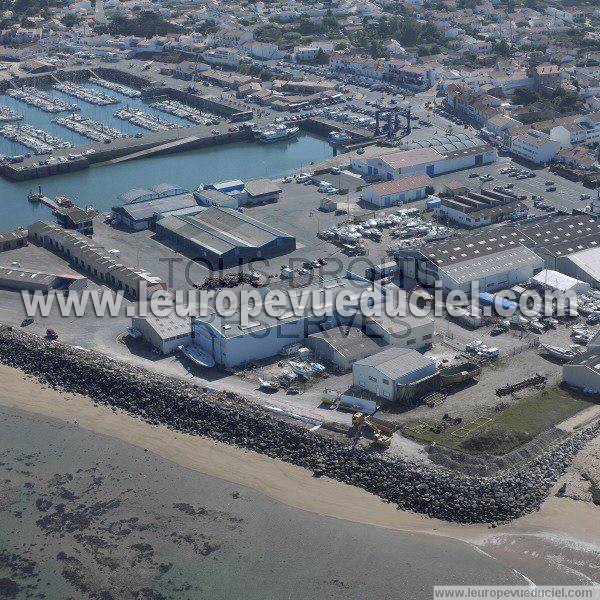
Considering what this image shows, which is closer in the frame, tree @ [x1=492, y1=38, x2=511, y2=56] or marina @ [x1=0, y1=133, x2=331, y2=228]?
marina @ [x1=0, y1=133, x2=331, y2=228]

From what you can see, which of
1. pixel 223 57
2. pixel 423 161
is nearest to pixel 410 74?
pixel 223 57

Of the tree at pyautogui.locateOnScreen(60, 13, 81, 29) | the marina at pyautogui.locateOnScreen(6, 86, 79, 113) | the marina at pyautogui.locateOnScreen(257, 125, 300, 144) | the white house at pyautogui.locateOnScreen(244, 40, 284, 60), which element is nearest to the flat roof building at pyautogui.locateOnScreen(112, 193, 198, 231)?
the marina at pyautogui.locateOnScreen(257, 125, 300, 144)

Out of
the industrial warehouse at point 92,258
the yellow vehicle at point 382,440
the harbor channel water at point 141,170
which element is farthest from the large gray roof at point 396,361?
the harbor channel water at point 141,170

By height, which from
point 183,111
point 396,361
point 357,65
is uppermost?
point 396,361

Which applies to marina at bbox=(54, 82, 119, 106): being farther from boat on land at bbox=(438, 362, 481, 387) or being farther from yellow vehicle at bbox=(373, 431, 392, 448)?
yellow vehicle at bbox=(373, 431, 392, 448)

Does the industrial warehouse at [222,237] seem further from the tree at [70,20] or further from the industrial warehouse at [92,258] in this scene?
the tree at [70,20]

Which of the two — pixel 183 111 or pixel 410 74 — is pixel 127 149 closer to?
pixel 183 111
